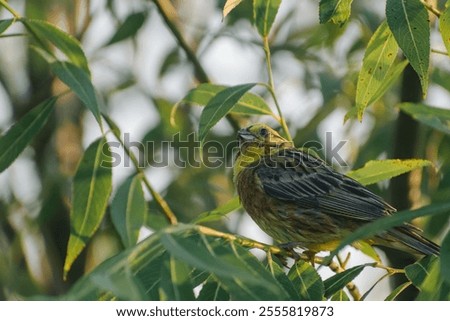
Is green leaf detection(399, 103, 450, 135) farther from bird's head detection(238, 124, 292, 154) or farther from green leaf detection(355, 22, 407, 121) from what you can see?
bird's head detection(238, 124, 292, 154)

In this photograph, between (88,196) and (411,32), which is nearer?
(411,32)

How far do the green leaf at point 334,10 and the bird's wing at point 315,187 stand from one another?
1.30m

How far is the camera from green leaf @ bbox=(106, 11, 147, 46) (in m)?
5.73

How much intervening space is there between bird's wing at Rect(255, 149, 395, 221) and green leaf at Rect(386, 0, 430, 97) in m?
1.31

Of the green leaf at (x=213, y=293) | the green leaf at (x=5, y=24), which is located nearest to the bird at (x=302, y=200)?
the green leaf at (x=213, y=293)

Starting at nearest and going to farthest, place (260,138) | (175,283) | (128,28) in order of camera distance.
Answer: (175,283)
(260,138)
(128,28)

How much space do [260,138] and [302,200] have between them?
0.57 metres

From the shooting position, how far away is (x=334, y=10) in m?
3.41

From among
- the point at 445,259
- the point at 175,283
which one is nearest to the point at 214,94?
the point at 175,283

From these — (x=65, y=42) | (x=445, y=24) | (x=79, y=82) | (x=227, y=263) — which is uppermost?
(x=445, y=24)

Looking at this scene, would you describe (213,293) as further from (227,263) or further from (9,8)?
(9,8)

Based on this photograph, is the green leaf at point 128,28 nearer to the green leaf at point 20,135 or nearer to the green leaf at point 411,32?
the green leaf at point 20,135

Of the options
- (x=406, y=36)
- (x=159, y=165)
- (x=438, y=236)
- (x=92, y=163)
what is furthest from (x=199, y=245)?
(x=159, y=165)

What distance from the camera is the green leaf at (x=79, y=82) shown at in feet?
12.4
